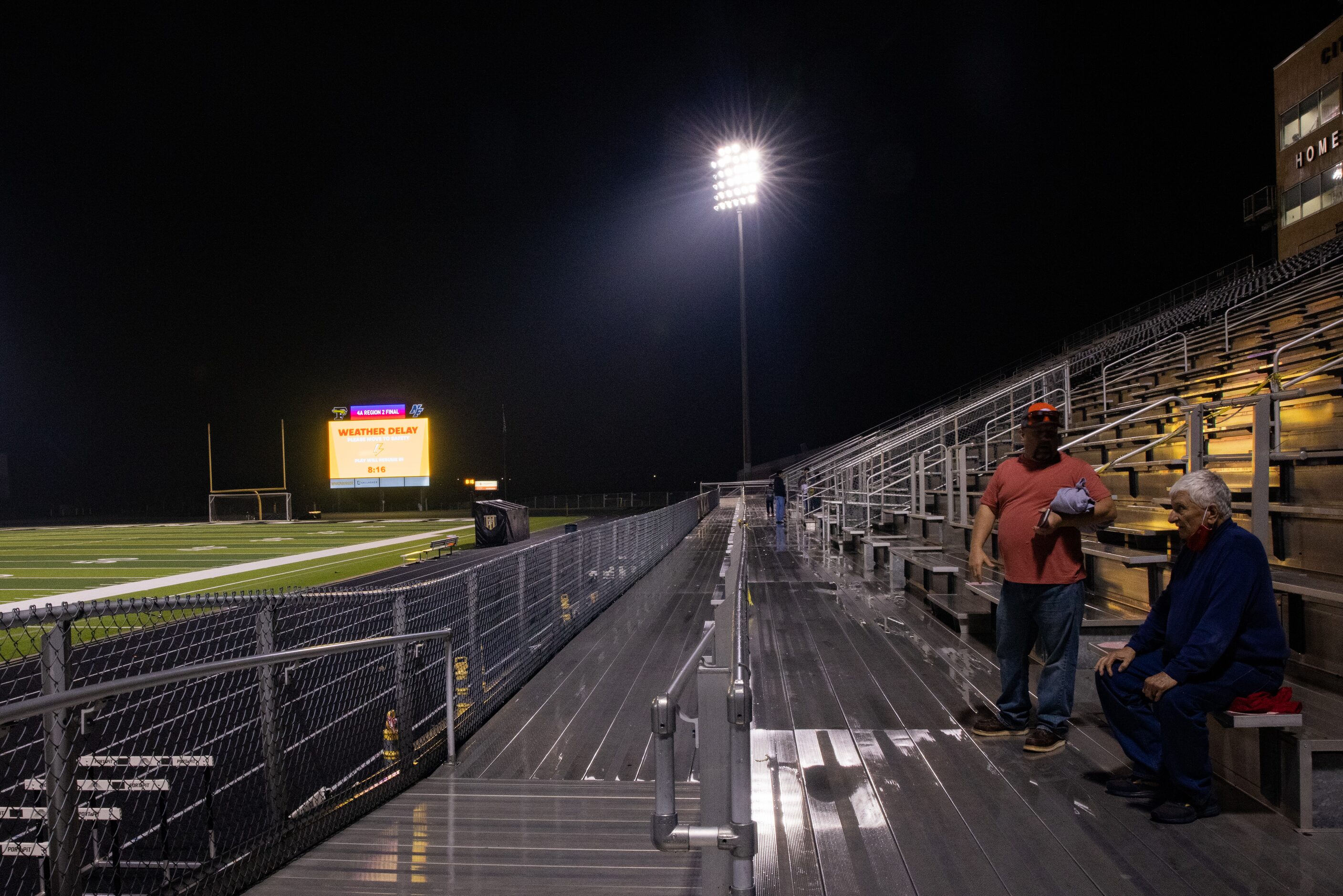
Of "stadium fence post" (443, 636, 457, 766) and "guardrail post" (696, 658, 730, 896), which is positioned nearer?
"guardrail post" (696, 658, 730, 896)

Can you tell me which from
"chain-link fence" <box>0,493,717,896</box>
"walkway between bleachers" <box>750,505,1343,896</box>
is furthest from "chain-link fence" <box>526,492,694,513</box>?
"walkway between bleachers" <box>750,505,1343,896</box>

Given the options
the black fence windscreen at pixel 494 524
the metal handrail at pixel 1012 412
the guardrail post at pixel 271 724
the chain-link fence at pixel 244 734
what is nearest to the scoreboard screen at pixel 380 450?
the black fence windscreen at pixel 494 524

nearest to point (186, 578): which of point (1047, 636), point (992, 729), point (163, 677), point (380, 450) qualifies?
point (163, 677)

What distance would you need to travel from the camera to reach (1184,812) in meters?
2.94

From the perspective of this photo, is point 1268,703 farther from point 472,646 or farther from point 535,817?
point 472,646

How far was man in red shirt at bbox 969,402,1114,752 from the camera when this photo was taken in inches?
→ 145

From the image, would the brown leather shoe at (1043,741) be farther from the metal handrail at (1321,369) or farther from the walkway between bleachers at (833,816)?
the metal handrail at (1321,369)

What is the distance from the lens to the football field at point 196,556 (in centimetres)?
1405

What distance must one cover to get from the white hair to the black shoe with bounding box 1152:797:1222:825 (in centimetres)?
120

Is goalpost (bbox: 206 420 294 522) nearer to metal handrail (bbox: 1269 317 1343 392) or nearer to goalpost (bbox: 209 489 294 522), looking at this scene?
goalpost (bbox: 209 489 294 522)

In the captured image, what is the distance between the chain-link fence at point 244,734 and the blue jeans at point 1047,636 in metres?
3.26

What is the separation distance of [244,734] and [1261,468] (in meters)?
6.30

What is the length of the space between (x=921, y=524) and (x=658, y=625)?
16.5ft

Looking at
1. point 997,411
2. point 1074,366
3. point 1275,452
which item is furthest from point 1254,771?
point 1074,366
